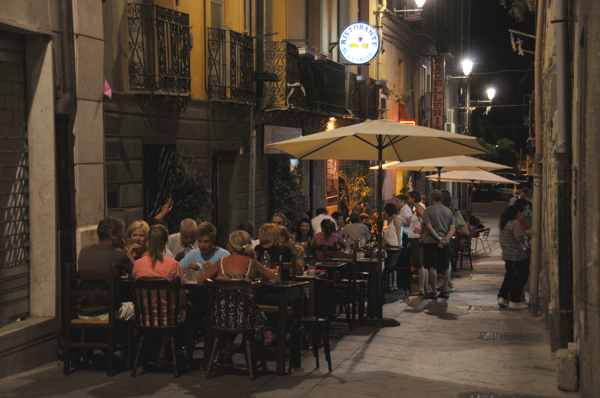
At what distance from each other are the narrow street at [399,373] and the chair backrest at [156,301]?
1.79 ft

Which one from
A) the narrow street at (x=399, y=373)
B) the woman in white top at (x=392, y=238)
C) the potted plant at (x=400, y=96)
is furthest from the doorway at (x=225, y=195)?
the potted plant at (x=400, y=96)

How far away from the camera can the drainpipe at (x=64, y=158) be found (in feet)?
27.1

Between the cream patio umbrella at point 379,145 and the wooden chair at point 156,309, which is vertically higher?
the cream patio umbrella at point 379,145

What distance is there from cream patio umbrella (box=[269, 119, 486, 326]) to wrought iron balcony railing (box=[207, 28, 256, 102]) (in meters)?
3.93

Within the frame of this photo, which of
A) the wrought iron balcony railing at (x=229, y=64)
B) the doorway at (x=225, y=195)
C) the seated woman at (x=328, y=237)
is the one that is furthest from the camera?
the doorway at (x=225, y=195)

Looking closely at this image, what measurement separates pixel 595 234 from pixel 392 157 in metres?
4.55

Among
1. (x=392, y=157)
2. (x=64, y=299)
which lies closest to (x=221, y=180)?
(x=392, y=157)

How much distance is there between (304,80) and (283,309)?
11077 mm

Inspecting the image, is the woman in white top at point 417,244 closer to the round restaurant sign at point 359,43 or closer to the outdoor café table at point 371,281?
the outdoor café table at point 371,281

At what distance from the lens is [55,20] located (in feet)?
27.4

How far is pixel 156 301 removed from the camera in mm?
7277

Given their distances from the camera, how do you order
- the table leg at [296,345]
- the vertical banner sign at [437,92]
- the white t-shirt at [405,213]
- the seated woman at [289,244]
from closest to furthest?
the table leg at [296,345], the seated woman at [289,244], the white t-shirt at [405,213], the vertical banner sign at [437,92]

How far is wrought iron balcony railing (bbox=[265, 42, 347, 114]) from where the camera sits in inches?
656

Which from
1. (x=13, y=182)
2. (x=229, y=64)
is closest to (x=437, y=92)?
(x=229, y=64)
